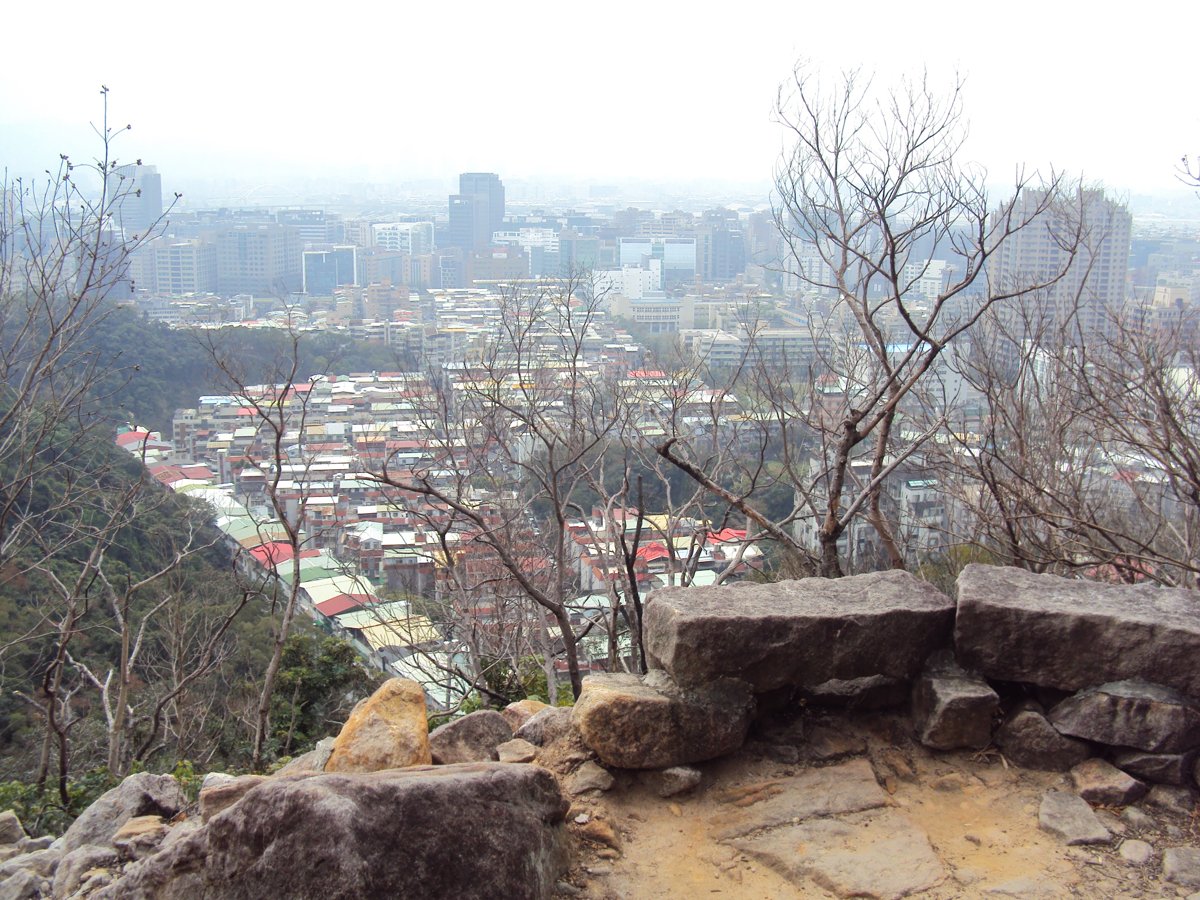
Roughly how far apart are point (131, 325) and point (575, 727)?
832 inches

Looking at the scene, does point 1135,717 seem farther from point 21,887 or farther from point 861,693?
point 21,887

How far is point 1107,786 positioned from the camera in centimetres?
338

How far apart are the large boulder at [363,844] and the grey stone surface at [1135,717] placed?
1.94 m

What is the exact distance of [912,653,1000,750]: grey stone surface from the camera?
142 inches

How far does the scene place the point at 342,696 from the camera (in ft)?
29.8

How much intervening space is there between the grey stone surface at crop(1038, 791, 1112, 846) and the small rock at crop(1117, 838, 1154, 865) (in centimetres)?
5

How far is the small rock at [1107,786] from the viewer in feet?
11.0

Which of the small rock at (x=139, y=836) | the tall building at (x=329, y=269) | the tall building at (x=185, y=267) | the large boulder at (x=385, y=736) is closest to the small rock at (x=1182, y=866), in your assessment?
the large boulder at (x=385, y=736)

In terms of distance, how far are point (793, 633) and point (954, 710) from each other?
0.63 metres

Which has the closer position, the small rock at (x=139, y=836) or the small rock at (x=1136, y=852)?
the small rock at (x=1136, y=852)

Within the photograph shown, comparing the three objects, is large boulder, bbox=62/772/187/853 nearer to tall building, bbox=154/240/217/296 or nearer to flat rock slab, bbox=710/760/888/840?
flat rock slab, bbox=710/760/888/840

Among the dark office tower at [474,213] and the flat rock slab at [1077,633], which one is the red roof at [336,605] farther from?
the dark office tower at [474,213]

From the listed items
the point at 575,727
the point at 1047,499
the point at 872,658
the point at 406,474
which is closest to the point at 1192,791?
the point at 872,658

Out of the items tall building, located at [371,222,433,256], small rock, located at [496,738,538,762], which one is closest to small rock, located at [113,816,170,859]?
small rock, located at [496,738,538,762]
